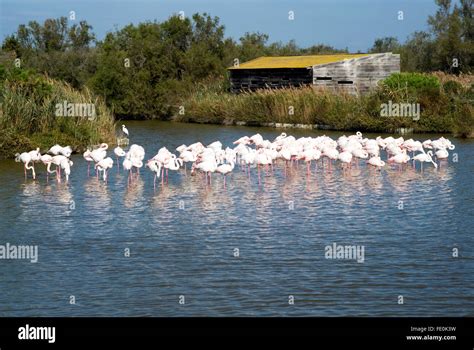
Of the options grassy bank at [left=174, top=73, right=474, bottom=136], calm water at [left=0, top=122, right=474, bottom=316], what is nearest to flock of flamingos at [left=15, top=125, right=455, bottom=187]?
calm water at [left=0, top=122, right=474, bottom=316]

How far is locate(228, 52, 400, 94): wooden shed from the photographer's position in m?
38.6

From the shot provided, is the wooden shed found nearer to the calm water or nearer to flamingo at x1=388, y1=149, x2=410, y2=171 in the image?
flamingo at x1=388, y1=149, x2=410, y2=171

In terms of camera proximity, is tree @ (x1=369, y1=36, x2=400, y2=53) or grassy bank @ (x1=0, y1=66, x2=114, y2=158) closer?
grassy bank @ (x1=0, y1=66, x2=114, y2=158)

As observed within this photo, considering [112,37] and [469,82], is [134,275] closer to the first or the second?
[469,82]

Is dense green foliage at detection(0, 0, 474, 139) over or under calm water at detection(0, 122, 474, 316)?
over

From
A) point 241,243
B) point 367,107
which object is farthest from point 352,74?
point 241,243

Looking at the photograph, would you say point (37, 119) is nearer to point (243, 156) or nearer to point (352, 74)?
point (243, 156)

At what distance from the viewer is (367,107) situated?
101ft

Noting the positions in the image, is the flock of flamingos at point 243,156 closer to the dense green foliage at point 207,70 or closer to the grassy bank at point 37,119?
the grassy bank at point 37,119

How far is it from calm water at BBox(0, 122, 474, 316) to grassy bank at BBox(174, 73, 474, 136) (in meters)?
9.95

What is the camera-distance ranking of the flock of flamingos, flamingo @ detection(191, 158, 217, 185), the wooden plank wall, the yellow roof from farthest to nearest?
1. the yellow roof
2. the wooden plank wall
3. the flock of flamingos
4. flamingo @ detection(191, 158, 217, 185)

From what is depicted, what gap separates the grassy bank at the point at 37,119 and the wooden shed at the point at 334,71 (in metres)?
15.4

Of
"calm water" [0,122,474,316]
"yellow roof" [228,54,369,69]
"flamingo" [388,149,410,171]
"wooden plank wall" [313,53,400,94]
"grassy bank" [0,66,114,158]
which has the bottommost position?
"calm water" [0,122,474,316]

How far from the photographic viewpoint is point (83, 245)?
40.8 feet
